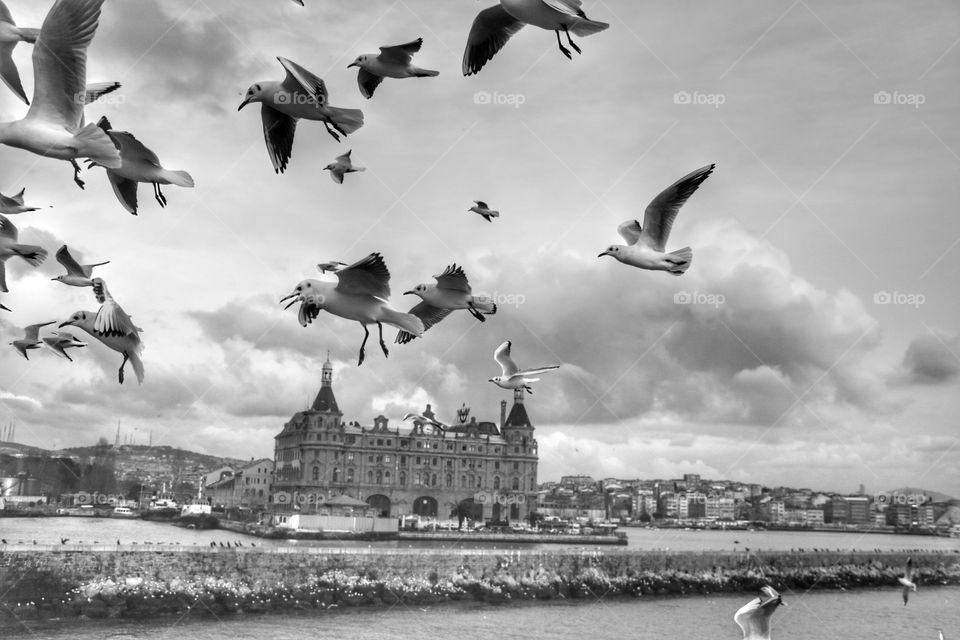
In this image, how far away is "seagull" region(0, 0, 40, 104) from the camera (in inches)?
110

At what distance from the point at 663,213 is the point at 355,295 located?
6.18ft

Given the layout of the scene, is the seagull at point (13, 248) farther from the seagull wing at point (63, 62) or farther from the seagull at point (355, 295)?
the seagull at point (355, 295)

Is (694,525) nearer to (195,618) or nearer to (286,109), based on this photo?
(195,618)

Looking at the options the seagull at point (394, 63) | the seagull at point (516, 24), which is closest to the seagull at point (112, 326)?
the seagull at point (394, 63)

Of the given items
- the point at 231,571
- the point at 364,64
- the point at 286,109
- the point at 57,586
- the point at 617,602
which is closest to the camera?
the point at 286,109

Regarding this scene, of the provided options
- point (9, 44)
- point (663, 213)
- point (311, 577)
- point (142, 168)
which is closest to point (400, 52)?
point (142, 168)

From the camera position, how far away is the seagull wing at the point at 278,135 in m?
3.04

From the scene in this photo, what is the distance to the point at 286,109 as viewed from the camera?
2809mm

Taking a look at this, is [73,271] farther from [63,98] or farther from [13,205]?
[63,98]

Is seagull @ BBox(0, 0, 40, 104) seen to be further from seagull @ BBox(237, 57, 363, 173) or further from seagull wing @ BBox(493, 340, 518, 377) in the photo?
seagull wing @ BBox(493, 340, 518, 377)

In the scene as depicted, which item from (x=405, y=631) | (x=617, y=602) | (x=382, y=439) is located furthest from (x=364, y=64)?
(x=382, y=439)

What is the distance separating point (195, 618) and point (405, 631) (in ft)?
15.5

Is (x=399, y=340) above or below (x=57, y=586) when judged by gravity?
above

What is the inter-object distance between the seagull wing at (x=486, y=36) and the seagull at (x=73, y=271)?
1511 millimetres
